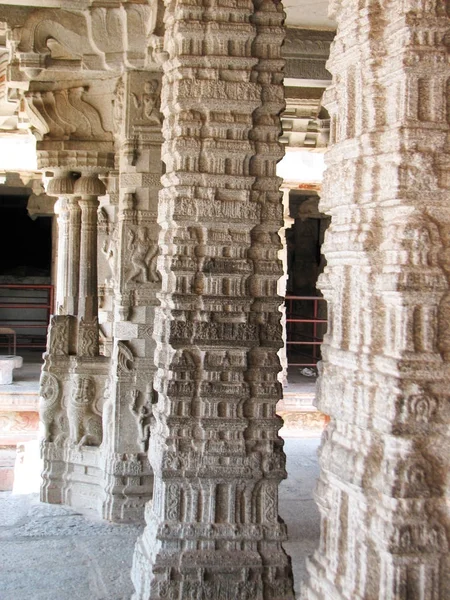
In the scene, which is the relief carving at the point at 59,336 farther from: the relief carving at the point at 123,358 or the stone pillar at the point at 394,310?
the stone pillar at the point at 394,310

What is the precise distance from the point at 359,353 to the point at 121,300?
4.52 metres

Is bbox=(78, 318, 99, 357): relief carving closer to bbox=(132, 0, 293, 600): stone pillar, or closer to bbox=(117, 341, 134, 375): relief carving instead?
bbox=(117, 341, 134, 375): relief carving

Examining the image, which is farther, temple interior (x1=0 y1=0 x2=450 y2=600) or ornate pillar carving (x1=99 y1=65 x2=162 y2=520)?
ornate pillar carving (x1=99 y1=65 x2=162 y2=520)

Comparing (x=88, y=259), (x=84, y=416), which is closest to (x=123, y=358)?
(x=84, y=416)

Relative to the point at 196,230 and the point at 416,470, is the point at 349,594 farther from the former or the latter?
the point at 196,230

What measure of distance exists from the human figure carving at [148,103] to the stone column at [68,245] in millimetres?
1919

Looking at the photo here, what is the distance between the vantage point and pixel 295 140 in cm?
988

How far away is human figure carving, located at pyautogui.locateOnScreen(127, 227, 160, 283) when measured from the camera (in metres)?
7.44

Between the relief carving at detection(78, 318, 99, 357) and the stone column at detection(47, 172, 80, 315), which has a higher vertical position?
the stone column at detection(47, 172, 80, 315)

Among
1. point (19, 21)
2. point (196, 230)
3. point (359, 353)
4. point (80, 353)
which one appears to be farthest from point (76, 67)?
point (359, 353)

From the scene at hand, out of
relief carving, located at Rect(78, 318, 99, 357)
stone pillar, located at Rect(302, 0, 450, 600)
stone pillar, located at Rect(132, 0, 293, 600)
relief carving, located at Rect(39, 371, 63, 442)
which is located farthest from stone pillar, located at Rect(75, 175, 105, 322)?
stone pillar, located at Rect(302, 0, 450, 600)

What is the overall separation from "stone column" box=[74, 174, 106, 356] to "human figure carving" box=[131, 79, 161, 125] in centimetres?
174

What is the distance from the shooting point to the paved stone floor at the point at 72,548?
5891mm

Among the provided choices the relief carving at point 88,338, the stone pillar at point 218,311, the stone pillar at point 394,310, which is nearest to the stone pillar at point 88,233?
the relief carving at point 88,338
